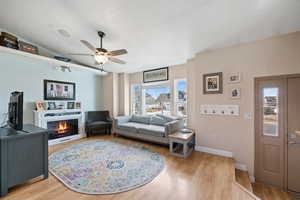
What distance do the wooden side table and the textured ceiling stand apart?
2.15 metres

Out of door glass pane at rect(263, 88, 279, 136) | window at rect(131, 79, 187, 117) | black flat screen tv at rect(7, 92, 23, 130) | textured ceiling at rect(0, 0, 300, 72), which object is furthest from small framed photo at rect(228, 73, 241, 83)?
black flat screen tv at rect(7, 92, 23, 130)

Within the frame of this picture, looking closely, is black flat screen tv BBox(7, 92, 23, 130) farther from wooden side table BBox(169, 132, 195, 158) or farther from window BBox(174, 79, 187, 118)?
window BBox(174, 79, 187, 118)

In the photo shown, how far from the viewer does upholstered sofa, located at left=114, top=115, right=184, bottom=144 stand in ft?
11.0

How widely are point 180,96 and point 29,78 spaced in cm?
468

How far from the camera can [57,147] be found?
3.52 metres

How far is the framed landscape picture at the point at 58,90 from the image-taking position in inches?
156

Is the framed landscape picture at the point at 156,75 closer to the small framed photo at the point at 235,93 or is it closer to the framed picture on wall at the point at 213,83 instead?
the framed picture on wall at the point at 213,83

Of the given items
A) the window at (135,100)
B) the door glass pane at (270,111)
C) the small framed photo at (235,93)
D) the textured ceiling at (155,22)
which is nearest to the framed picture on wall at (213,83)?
the small framed photo at (235,93)

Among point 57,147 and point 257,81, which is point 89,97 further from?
point 257,81

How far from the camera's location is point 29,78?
362 cm

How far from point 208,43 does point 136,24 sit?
1628 mm

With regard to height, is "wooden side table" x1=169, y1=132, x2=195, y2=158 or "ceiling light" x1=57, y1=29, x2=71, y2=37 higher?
"ceiling light" x1=57, y1=29, x2=71, y2=37

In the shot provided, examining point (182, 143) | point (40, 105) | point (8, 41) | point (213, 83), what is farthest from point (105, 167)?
point (8, 41)

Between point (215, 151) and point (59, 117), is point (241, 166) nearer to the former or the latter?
point (215, 151)
